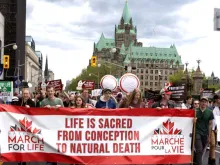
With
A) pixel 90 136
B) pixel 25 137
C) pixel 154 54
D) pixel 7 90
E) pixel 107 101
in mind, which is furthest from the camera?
pixel 154 54

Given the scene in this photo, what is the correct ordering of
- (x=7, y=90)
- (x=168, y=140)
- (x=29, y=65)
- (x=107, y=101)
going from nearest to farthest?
(x=168, y=140) → (x=107, y=101) → (x=7, y=90) → (x=29, y=65)

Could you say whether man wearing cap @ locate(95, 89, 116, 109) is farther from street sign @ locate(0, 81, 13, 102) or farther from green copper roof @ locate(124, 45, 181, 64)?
green copper roof @ locate(124, 45, 181, 64)

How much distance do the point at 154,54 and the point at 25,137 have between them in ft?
583

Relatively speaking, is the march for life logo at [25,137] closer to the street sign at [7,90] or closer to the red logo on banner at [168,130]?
the red logo on banner at [168,130]

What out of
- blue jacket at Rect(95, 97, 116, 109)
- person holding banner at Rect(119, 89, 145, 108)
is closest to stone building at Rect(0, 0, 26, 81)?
blue jacket at Rect(95, 97, 116, 109)

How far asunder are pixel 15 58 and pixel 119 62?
3742 inches

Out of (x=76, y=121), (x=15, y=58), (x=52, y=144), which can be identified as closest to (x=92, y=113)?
(x=76, y=121)

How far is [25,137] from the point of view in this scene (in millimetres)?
7895

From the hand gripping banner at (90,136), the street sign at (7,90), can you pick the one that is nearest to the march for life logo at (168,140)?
the hand gripping banner at (90,136)

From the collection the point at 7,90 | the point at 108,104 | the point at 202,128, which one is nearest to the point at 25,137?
the point at 108,104

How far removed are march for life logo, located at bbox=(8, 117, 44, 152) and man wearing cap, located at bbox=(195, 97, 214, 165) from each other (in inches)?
124

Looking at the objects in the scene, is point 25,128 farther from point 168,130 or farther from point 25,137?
point 168,130

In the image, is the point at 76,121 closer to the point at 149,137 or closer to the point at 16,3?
the point at 149,137

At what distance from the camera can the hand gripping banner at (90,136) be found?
788cm
